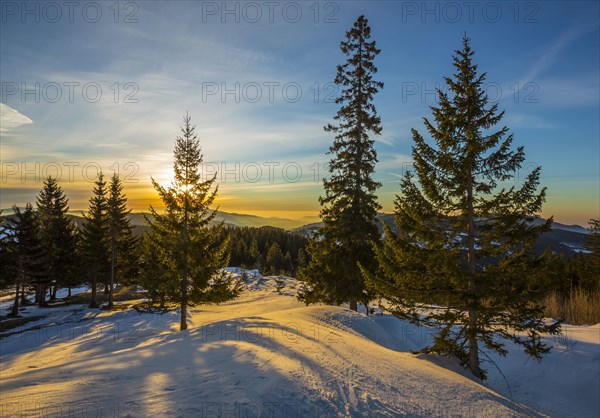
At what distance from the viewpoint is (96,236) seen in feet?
112

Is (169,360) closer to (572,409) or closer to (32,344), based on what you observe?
(572,409)

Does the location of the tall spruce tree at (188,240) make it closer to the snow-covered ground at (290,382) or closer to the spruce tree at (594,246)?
the snow-covered ground at (290,382)

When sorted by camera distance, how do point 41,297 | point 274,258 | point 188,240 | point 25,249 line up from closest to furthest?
point 188,240
point 25,249
point 41,297
point 274,258

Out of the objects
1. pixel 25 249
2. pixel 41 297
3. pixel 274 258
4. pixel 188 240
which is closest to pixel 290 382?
pixel 188 240

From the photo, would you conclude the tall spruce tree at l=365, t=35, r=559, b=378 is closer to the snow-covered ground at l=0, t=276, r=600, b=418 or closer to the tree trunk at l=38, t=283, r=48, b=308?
the snow-covered ground at l=0, t=276, r=600, b=418

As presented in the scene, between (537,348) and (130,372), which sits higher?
(130,372)

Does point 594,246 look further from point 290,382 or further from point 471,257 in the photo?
point 290,382

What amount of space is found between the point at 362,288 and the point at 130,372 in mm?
13552

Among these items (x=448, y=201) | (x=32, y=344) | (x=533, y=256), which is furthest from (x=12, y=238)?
(x=533, y=256)

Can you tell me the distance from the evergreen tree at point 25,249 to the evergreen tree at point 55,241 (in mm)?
975

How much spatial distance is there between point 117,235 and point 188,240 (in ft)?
80.7

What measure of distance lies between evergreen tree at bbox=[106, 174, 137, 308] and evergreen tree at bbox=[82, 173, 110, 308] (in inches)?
22.5

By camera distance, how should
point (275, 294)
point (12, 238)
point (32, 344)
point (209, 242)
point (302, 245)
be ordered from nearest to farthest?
point (209, 242)
point (32, 344)
point (12, 238)
point (275, 294)
point (302, 245)

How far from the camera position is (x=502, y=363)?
40.0 ft
